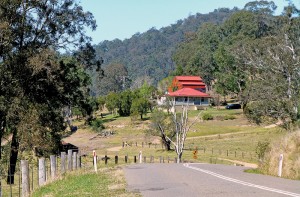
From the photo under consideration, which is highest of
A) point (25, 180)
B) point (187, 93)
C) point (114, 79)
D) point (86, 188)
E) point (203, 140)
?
point (114, 79)

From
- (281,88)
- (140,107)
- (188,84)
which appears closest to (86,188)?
(281,88)

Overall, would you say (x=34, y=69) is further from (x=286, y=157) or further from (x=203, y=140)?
(x=203, y=140)

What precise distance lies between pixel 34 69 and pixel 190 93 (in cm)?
8292

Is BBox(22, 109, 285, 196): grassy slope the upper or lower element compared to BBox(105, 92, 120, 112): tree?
lower

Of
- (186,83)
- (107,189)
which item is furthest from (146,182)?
(186,83)

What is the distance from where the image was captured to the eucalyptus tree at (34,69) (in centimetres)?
2928

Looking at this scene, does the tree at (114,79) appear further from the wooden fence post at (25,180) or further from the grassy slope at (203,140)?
the wooden fence post at (25,180)

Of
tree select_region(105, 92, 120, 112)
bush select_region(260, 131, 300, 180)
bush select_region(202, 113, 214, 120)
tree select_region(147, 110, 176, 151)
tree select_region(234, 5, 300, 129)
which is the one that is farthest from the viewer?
tree select_region(105, 92, 120, 112)

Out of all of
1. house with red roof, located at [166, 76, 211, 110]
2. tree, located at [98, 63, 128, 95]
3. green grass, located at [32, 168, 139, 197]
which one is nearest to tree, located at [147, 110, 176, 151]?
house with red roof, located at [166, 76, 211, 110]

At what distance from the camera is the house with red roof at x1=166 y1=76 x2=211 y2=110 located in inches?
4333

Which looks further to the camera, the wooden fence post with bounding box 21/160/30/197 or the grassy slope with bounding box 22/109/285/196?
the grassy slope with bounding box 22/109/285/196

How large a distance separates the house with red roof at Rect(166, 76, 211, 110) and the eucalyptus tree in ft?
236

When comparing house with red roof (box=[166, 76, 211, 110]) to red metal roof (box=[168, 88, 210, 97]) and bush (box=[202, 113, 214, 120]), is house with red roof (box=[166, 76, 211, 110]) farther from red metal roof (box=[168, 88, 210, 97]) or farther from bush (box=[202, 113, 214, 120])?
bush (box=[202, 113, 214, 120])

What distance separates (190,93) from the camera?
110688 millimetres
